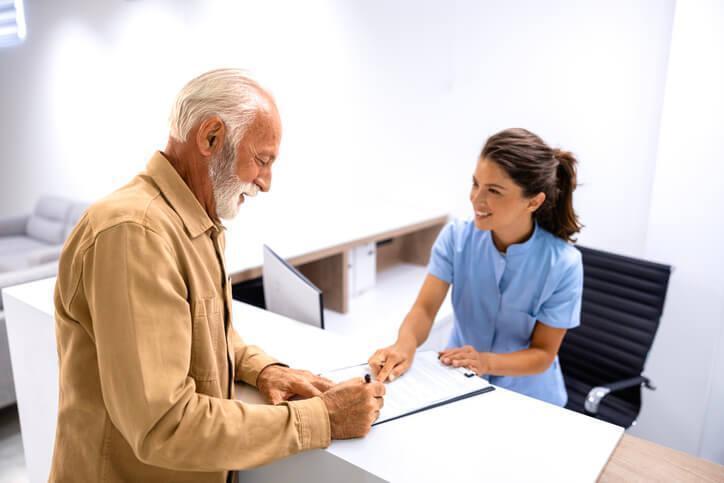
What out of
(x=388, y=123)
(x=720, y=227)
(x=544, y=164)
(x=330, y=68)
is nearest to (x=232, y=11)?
(x=330, y=68)

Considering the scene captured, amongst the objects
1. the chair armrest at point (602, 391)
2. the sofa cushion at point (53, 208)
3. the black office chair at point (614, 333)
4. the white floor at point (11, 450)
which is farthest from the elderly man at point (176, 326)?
the sofa cushion at point (53, 208)

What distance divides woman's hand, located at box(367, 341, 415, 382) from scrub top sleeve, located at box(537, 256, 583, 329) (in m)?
0.50

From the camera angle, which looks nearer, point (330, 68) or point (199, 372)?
point (199, 372)

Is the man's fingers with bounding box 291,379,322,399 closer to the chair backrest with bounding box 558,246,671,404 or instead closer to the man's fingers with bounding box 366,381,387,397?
the man's fingers with bounding box 366,381,387,397

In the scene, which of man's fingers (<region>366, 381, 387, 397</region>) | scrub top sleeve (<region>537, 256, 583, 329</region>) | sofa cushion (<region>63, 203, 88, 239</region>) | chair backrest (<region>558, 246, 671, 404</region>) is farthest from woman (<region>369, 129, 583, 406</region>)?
sofa cushion (<region>63, 203, 88, 239</region>)

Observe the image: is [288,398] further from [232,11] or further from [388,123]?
[232,11]

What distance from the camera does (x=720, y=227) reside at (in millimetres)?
1903

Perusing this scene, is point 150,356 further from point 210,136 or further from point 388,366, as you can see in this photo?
point 388,366

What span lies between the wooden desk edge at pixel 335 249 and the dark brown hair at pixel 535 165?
34.9 inches

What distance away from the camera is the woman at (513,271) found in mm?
1416

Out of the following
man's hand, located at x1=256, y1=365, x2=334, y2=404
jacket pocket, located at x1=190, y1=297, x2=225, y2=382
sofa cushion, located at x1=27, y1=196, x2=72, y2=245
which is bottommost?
sofa cushion, located at x1=27, y1=196, x2=72, y2=245

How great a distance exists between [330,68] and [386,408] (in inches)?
98.6

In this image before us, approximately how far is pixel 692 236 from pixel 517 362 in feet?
3.41

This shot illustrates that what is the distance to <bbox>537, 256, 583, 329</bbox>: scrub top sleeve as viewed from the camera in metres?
1.49
